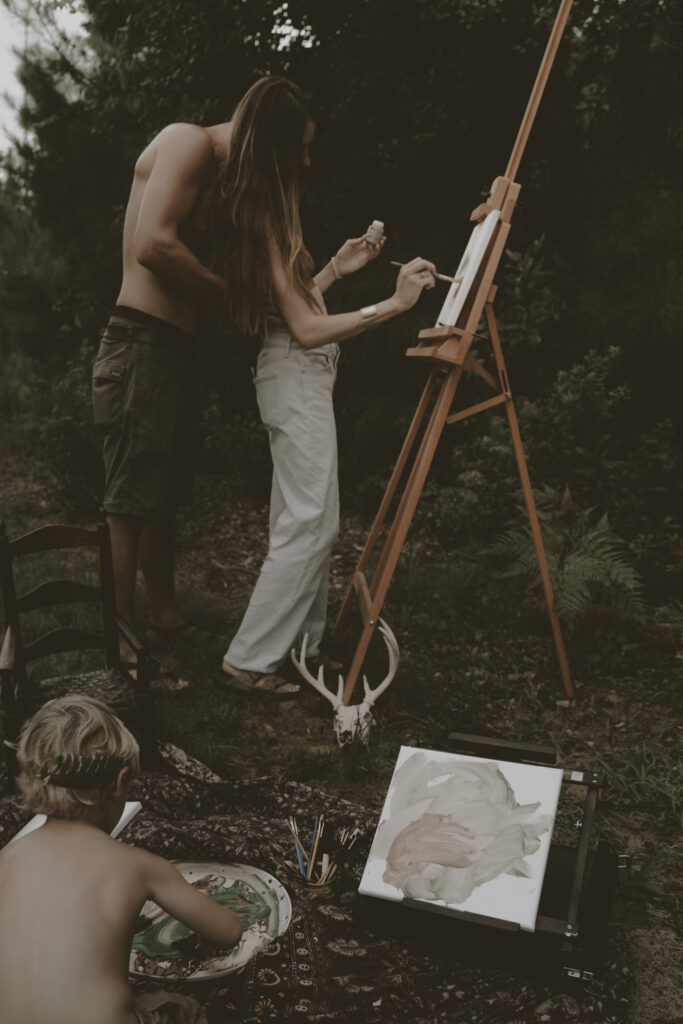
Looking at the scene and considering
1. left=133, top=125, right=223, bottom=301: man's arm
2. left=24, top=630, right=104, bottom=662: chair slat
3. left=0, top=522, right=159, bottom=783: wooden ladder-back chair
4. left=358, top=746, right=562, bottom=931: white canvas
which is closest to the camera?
left=358, top=746, right=562, bottom=931: white canvas

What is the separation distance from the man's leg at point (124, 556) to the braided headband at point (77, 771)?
1584 mm

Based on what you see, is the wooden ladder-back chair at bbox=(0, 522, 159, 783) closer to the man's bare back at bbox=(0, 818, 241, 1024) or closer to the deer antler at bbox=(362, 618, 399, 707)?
the deer antler at bbox=(362, 618, 399, 707)

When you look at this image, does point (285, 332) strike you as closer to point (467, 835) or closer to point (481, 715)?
point (481, 715)

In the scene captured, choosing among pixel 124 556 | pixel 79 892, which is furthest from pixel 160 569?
pixel 79 892

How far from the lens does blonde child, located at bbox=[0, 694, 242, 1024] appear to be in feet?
4.42

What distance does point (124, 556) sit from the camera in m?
3.09

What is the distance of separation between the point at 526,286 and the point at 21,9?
399 cm

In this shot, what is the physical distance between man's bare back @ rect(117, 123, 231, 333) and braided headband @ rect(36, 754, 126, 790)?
5.86 feet

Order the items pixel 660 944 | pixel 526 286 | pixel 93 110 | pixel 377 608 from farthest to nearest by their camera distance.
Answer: pixel 93 110
pixel 526 286
pixel 377 608
pixel 660 944

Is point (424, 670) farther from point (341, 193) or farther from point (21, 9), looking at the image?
point (21, 9)

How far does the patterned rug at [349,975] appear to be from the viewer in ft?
5.92

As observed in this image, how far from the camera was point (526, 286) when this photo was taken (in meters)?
5.08

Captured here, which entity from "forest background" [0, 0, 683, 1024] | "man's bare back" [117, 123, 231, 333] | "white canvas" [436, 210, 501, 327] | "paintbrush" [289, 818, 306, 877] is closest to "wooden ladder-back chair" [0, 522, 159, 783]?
"paintbrush" [289, 818, 306, 877]

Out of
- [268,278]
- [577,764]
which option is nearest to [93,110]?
[268,278]
